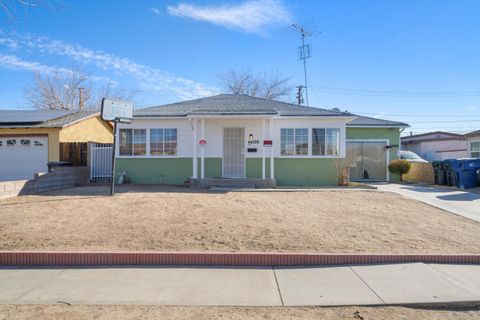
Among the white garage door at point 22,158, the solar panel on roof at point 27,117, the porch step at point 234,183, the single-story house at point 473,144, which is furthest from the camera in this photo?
the single-story house at point 473,144

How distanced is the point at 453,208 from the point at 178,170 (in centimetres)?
→ 1079

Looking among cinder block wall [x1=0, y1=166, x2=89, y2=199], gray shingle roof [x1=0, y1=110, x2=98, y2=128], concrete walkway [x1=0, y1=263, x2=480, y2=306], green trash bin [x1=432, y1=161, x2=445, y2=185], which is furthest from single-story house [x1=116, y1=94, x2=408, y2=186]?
concrete walkway [x1=0, y1=263, x2=480, y2=306]

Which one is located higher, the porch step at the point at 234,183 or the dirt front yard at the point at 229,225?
the porch step at the point at 234,183

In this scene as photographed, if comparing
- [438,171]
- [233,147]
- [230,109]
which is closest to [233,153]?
[233,147]

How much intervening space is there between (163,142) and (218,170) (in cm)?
286

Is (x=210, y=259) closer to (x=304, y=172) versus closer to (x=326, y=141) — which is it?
(x=304, y=172)

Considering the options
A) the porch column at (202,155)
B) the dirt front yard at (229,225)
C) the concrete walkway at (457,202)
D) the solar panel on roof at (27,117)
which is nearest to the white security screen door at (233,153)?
the porch column at (202,155)

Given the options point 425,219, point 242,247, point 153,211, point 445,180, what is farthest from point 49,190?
point 445,180

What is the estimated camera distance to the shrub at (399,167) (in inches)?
749

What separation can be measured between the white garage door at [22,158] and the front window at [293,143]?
1156cm

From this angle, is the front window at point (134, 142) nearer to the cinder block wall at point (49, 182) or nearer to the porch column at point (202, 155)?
the cinder block wall at point (49, 182)

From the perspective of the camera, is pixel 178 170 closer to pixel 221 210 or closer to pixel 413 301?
pixel 221 210

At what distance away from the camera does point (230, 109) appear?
1558cm

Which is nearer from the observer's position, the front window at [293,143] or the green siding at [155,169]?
the front window at [293,143]
